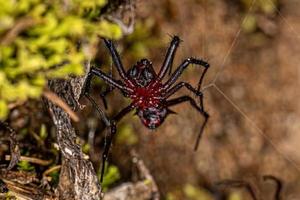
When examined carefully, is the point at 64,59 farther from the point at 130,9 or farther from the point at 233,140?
the point at 233,140

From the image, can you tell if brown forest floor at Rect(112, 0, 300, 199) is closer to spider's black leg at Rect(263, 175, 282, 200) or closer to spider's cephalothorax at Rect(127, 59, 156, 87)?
spider's black leg at Rect(263, 175, 282, 200)

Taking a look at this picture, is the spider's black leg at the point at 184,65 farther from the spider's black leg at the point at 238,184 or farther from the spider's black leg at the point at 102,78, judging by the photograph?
the spider's black leg at the point at 238,184

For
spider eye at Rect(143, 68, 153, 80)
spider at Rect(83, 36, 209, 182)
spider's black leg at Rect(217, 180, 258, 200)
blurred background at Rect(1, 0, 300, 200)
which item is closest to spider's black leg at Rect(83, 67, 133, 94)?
spider at Rect(83, 36, 209, 182)

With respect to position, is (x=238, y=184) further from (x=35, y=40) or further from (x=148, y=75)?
(x=35, y=40)

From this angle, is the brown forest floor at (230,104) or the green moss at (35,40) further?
the brown forest floor at (230,104)

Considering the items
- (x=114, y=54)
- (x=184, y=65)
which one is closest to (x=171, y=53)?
(x=184, y=65)

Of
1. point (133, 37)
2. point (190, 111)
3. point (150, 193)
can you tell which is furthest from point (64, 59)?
point (190, 111)

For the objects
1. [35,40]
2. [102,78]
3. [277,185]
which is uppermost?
[102,78]

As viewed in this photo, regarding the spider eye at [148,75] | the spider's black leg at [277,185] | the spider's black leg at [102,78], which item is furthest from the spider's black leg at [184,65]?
the spider's black leg at [277,185]

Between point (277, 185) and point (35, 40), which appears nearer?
point (35, 40)
